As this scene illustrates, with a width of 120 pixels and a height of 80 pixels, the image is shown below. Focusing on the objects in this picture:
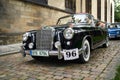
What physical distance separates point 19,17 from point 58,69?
6948 mm

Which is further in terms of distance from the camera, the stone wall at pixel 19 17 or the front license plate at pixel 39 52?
the stone wall at pixel 19 17

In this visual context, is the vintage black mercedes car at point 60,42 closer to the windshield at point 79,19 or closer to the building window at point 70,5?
the windshield at point 79,19

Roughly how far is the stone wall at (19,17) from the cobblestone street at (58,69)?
14.0ft

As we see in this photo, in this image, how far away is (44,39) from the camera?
626 centimetres

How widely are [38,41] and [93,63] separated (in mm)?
1671

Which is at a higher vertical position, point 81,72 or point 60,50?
point 60,50

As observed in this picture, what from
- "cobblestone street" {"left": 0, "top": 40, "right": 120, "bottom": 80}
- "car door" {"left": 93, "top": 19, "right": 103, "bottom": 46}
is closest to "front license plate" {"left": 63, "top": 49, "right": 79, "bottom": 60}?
"cobblestone street" {"left": 0, "top": 40, "right": 120, "bottom": 80}

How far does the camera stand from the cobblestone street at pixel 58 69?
16.8 feet

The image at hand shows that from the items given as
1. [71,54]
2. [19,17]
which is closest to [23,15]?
[19,17]

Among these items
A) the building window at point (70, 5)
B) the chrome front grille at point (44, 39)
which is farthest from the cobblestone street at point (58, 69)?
the building window at point (70, 5)

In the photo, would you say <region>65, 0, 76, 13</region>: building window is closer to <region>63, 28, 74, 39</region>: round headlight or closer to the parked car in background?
the parked car in background

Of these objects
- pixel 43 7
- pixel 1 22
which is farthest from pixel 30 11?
pixel 1 22

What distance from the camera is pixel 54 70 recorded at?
5758 mm

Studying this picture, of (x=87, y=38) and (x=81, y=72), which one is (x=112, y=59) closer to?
(x=87, y=38)
